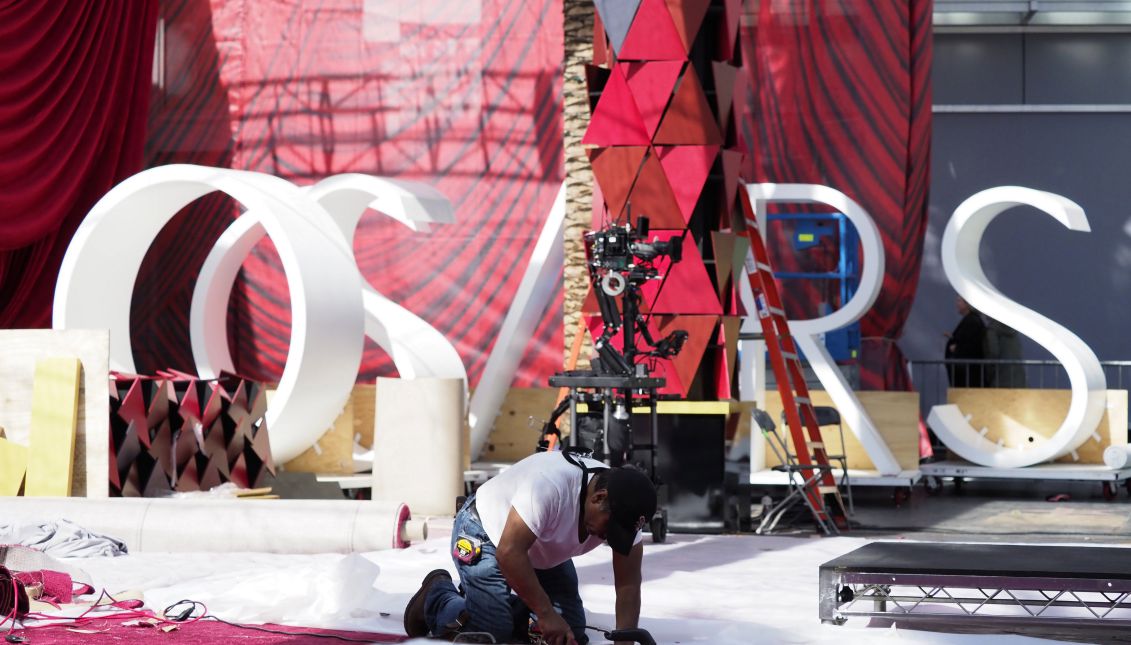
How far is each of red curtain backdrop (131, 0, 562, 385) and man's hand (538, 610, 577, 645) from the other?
8.59 meters

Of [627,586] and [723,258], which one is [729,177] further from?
[627,586]

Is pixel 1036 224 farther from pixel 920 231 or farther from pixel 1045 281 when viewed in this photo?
pixel 920 231

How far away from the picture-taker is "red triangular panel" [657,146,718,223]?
861 cm

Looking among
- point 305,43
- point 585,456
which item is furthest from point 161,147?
point 585,456

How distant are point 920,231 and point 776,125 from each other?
1.58m

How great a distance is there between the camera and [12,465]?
7.98m

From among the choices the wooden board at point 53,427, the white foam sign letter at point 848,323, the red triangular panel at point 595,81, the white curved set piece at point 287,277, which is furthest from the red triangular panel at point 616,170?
the wooden board at point 53,427

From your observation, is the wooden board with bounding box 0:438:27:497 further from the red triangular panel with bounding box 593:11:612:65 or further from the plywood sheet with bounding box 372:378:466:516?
the red triangular panel with bounding box 593:11:612:65

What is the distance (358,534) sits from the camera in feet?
23.4

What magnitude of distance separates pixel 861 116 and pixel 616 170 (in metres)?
4.83

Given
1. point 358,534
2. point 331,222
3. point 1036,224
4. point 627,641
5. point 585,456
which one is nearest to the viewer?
point 627,641

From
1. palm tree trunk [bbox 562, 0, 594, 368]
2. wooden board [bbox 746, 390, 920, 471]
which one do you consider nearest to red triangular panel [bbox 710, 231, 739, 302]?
palm tree trunk [bbox 562, 0, 594, 368]

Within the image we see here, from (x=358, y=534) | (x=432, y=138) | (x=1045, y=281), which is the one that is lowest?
(x=358, y=534)

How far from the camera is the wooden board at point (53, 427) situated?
7879 mm
